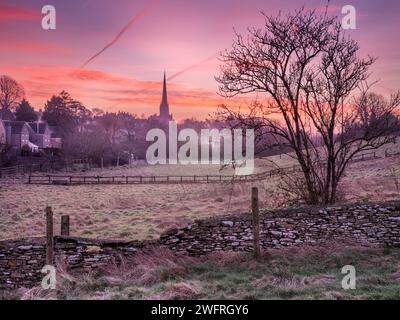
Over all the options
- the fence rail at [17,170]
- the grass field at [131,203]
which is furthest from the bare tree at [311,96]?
the fence rail at [17,170]

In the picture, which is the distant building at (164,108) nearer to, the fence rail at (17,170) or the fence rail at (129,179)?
the fence rail at (17,170)

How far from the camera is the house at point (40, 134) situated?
67188 millimetres

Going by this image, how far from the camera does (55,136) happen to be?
70.4 meters

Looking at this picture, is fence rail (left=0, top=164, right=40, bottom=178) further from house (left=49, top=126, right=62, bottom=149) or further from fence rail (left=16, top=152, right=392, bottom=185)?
house (left=49, top=126, right=62, bottom=149)

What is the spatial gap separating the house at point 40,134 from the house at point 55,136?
3.15 feet

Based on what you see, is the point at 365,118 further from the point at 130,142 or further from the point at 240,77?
the point at 130,142

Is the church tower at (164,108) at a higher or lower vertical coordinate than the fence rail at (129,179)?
higher

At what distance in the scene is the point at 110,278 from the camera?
349 inches

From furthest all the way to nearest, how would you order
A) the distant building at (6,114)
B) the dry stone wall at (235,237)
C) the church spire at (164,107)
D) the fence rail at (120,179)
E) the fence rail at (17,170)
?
the church spire at (164,107) < the distant building at (6,114) < the fence rail at (17,170) < the fence rail at (120,179) < the dry stone wall at (235,237)

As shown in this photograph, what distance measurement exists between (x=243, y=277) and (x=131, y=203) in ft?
65.7

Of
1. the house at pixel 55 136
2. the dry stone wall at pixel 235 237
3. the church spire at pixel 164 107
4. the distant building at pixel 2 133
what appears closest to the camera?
the dry stone wall at pixel 235 237

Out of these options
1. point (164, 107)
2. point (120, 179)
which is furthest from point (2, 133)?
point (164, 107)
